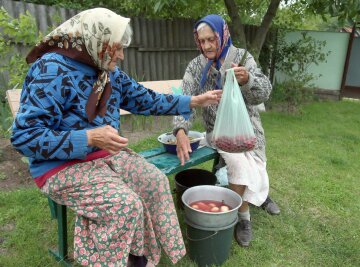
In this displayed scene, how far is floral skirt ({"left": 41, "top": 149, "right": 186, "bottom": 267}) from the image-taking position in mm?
1785

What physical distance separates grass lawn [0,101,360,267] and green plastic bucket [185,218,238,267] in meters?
0.08

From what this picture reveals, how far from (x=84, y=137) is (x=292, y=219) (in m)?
2.14

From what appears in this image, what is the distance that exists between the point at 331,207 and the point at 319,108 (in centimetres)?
480

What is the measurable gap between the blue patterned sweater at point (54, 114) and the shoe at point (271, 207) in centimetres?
183

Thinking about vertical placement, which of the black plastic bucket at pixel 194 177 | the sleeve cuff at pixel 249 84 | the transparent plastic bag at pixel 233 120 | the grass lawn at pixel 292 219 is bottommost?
the grass lawn at pixel 292 219

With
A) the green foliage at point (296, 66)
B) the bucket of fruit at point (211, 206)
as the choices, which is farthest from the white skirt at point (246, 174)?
the green foliage at point (296, 66)

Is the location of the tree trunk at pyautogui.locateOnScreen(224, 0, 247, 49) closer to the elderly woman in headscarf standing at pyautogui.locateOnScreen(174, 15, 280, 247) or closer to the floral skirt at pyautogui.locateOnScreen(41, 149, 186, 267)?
the elderly woman in headscarf standing at pyautogui.locateOnScreen(174, 15, 280, 247)

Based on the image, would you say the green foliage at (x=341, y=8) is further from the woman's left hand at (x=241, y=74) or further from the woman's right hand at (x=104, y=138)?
the woman's right hand at (x=104, y=138)

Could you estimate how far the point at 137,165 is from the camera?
219cm

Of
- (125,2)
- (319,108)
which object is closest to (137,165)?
(125,2)

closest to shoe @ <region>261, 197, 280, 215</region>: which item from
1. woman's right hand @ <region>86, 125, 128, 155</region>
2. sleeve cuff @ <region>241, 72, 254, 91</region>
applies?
sleeve cuff @ <region>241, 72, 254, 91</region>

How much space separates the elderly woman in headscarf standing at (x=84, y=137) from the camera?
1686 millimetres

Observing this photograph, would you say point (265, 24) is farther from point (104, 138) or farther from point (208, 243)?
point (104, 138)

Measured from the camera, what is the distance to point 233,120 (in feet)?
7.57
